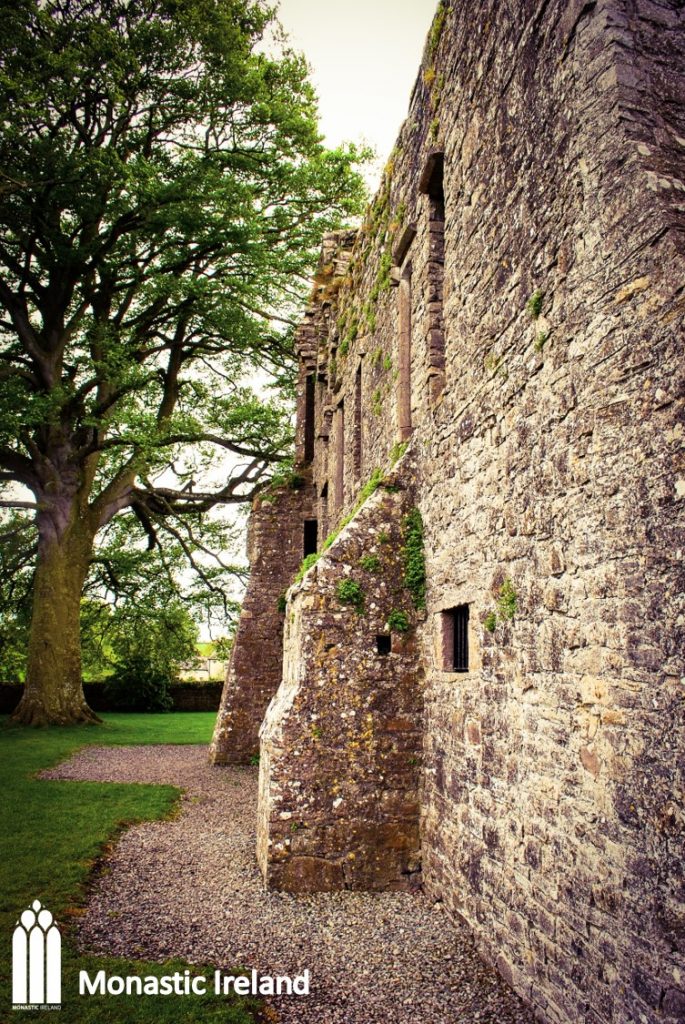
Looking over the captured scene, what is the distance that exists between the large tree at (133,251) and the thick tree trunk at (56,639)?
0.04m

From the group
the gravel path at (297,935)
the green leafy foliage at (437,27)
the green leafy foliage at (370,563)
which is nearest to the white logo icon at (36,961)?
the gravel path at (297,935)

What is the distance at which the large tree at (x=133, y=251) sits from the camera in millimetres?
16703

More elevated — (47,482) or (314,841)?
(47,482)

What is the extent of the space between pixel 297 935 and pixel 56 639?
555 inches

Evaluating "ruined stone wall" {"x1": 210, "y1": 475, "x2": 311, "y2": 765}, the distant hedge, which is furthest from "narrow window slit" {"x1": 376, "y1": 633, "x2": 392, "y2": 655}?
the distant hedge

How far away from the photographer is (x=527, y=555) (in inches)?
191

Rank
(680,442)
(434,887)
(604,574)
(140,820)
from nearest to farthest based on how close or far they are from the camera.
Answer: (680,442) < (604,574) < (434,887) < (140,820)

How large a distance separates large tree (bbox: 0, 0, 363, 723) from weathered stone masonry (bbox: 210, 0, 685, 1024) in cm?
1071

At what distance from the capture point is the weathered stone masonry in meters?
3.51

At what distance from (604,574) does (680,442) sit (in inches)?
34.9

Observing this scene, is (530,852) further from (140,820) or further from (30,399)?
(30,399)

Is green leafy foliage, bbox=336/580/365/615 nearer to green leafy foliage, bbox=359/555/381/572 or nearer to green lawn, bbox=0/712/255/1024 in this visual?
green leafy foliage, bbox=359/555/381/572

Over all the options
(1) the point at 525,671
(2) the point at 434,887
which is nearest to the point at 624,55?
(1) the point at 525,671

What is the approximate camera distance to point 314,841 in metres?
6.60
